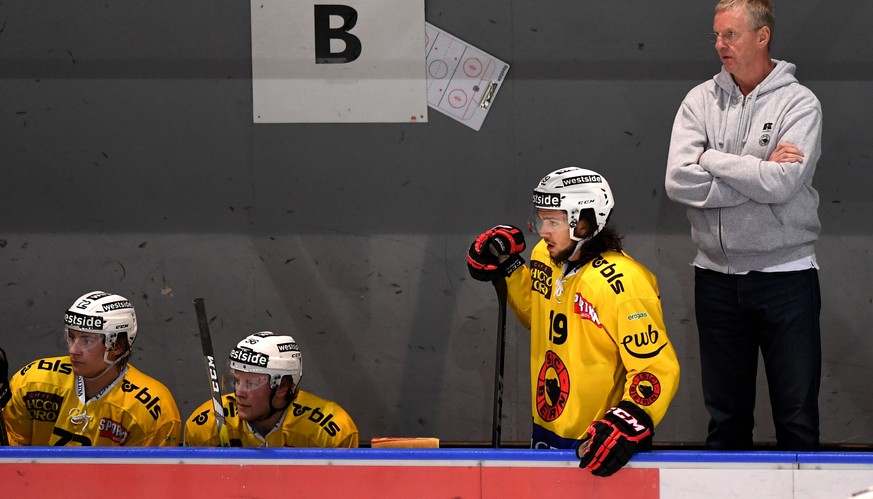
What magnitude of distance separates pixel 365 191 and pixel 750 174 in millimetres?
1677

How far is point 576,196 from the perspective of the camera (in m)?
2.83

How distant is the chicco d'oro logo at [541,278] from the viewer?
291 cm

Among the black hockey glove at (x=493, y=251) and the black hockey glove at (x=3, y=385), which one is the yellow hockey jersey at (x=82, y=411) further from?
the black hockey glove at (x=493, y=251)

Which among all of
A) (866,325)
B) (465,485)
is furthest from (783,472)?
(866,325)

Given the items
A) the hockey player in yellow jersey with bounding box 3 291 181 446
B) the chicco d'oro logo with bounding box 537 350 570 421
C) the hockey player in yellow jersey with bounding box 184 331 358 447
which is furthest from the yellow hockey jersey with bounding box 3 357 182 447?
the chicco d'oro logo with bounding box 537 350 570 421

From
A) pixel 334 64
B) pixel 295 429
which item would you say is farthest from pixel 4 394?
pixel 334 64

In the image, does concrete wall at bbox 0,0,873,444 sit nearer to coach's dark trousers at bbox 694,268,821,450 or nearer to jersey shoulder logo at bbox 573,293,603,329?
coach's dark trousers at bbox 694,268,821,450

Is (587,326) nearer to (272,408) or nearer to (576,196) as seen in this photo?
(576,196)

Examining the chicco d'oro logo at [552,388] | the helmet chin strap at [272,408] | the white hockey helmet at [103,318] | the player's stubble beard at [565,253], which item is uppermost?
the player's stubble beard at [565,253]

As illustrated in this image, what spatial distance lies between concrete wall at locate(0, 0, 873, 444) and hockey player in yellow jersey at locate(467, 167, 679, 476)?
1.19 m

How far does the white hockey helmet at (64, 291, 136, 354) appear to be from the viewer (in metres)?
3.26

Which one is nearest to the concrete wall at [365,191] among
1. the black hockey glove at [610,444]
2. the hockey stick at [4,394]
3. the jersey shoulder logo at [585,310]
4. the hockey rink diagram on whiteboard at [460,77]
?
the hockey rink diagram on whiteboard at [460,77]

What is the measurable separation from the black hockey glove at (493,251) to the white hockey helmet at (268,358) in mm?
586

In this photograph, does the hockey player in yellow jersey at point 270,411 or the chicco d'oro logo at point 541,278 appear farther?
the hockey player in yellow jersey at point 270,411
